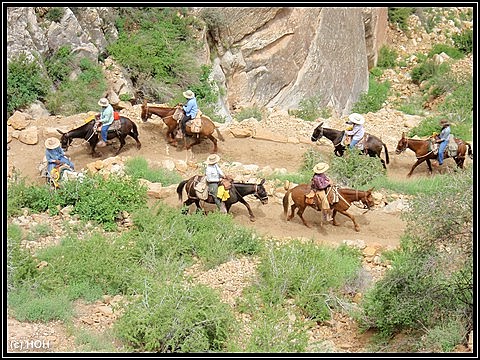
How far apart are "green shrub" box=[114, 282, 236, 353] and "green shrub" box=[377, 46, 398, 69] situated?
70.2 ft

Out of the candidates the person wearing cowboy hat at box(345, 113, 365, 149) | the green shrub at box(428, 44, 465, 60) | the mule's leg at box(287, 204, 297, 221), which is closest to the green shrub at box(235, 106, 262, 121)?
the person wearing cowboy hat at box(345, 113, 365, 149)

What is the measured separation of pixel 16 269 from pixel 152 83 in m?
10.1

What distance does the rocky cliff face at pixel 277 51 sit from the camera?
20375 millimetres

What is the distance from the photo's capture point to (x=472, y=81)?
23.5 m

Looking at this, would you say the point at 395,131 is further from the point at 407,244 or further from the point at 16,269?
the point at 16,269

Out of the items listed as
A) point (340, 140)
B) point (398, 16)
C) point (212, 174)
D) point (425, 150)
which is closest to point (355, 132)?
point (340, 140)

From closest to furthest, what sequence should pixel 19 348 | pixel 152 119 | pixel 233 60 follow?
pixel 19 348 < pixel 152 119 < pixel 233 60

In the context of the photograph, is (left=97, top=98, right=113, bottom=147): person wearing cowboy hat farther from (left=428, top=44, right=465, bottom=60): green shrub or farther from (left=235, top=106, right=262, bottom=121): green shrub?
(left=428, top=44, right=465, bottom=60): green shrub

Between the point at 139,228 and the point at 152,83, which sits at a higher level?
the point at 152,83

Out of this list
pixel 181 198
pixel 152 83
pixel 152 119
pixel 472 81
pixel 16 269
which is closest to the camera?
pixel 16 269

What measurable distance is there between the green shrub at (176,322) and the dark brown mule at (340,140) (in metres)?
7.56

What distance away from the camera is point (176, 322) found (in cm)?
854
